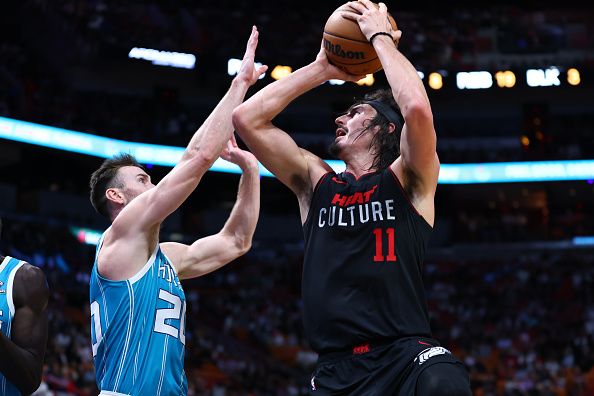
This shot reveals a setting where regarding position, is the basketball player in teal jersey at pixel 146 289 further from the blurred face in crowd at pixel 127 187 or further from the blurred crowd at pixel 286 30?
the blurred crowd at pixel 286 30

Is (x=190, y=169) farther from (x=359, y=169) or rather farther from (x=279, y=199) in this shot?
(x=279, y=199)

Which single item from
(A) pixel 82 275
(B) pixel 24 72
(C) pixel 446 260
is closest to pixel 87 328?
(A) pixel 82 275

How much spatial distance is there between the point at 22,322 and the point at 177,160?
18.3 metres

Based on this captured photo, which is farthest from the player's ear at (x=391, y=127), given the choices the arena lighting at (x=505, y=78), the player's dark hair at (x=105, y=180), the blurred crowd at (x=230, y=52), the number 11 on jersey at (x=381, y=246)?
the arena lighting at (x=505, y=78)

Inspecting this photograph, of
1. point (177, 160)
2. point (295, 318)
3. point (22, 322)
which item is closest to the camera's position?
point (22, 322)

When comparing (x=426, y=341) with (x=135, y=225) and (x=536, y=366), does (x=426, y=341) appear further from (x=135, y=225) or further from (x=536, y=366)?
(x=536, y=366)

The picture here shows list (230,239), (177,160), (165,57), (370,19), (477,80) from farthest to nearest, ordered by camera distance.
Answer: (477,80) → (165,57) → (177,160) → (230,239) → (370,19)

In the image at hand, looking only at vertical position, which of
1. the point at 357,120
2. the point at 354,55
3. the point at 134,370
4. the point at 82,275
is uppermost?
the point at 354,55

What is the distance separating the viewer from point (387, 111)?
4.05m

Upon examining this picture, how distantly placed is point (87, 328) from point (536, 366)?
9.38m

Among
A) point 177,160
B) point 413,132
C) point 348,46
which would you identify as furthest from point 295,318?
point 413,132

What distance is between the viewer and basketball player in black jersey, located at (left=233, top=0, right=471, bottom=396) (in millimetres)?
3389

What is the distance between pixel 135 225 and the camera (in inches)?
158

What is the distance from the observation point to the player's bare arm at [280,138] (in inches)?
154
